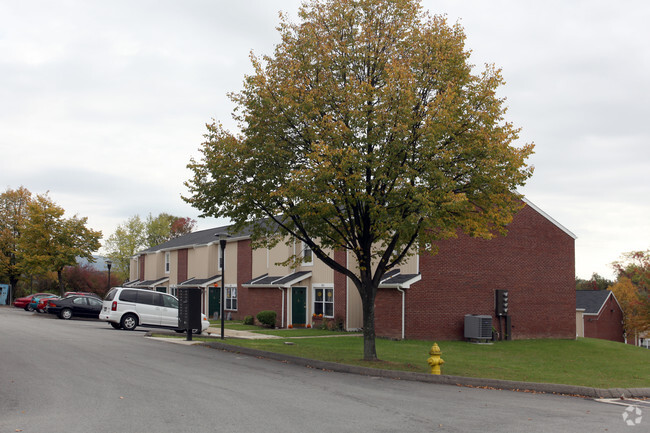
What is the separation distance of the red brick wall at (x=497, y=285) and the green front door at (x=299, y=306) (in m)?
7.19

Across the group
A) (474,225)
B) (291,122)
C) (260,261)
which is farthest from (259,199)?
(260,261)

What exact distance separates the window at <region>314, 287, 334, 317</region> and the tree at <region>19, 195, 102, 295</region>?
83.8ft

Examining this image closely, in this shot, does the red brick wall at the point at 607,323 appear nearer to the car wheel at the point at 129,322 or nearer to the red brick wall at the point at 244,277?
the red brick wall at the point at 244,277

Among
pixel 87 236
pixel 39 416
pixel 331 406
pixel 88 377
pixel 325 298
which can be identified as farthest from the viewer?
pixel 87 236

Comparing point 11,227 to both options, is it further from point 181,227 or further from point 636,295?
point 636,295

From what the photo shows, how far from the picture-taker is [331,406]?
991 cm

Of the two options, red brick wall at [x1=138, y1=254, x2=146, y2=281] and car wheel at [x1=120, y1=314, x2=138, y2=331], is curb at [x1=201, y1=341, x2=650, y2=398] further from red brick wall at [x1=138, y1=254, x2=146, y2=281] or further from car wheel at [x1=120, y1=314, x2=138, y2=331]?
red brick wall at [x1=138, y1=254, x2=146, y2=281]

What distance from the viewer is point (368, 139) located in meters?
15.3

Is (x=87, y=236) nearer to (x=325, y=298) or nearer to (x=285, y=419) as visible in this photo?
(x=325, y=298)

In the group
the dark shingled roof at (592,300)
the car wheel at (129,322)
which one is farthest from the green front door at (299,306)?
the dark shingled roof at (592,300)

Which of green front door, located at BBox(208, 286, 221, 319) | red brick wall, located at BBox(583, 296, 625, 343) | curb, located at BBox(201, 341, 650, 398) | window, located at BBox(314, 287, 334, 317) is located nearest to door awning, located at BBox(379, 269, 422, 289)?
window, located at BBox(314, 287, 334, 317)

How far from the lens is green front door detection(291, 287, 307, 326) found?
110ft

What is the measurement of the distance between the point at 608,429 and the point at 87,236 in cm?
4778

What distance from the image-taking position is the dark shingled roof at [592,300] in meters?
51.2
